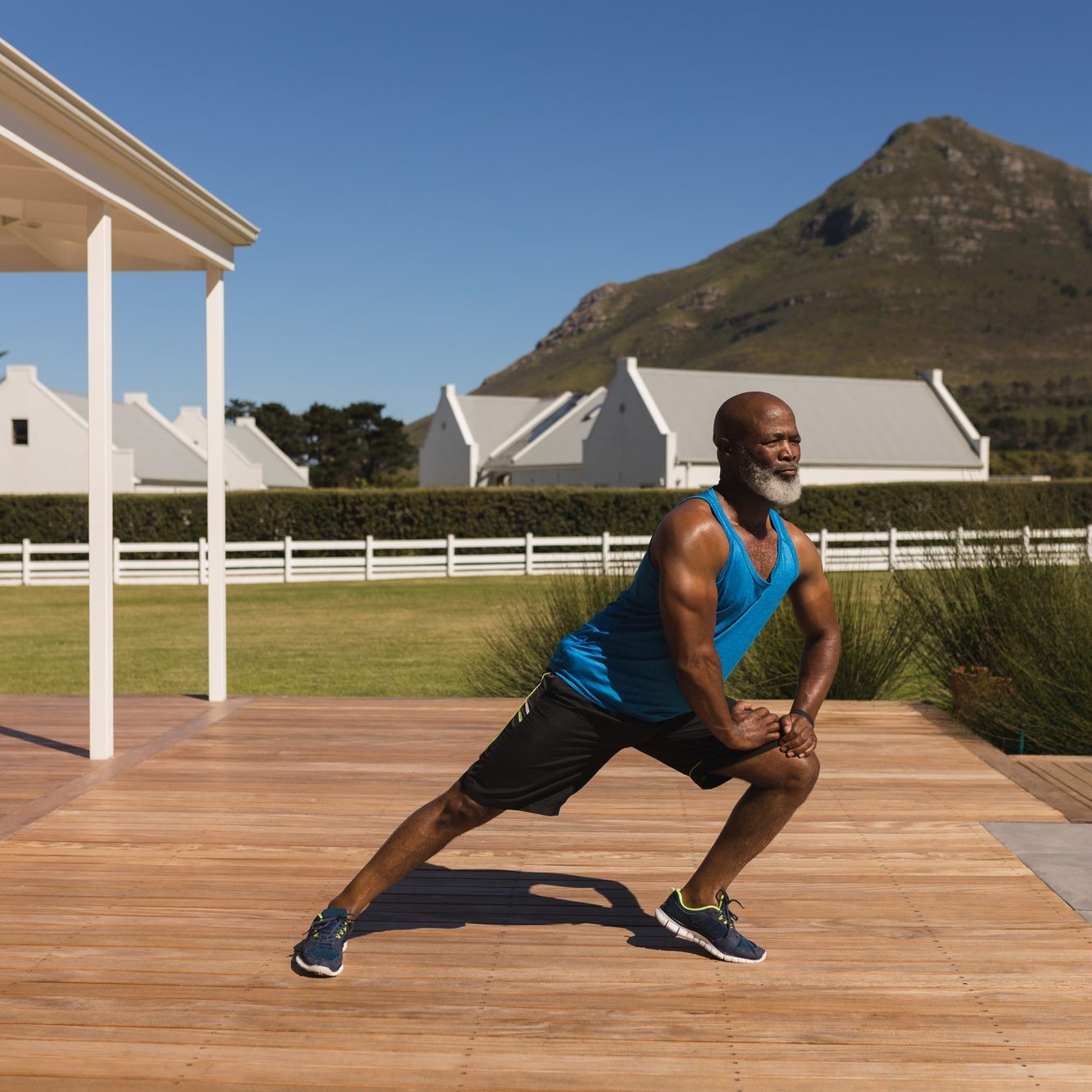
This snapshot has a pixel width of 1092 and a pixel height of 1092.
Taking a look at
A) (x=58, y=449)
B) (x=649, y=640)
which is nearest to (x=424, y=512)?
(x=58, y=449)

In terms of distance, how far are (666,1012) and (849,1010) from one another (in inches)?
17.9

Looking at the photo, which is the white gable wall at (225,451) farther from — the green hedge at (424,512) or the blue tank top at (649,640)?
the blue tank top at (649,640)

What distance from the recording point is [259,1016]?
291 centimetres

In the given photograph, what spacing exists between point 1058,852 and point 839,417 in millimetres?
38411

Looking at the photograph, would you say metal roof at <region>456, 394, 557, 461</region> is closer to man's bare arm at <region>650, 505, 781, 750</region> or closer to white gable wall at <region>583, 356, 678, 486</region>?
white gable wall at <region>583, 356, 678, 486</region>

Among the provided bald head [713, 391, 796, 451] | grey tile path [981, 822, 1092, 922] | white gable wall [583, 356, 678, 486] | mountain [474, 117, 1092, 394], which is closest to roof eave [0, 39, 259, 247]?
bald head [713, 391, 796, 451]

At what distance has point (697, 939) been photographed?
10.9ft

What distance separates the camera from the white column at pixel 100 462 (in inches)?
226

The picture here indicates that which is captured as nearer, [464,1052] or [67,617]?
[464,1052]

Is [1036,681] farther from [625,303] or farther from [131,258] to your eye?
[625,303]

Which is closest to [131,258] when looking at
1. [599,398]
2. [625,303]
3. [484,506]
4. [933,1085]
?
[933,1085]

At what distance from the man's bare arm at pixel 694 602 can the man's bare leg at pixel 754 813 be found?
0.27m

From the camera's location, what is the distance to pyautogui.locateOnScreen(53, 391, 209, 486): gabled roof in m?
42.2

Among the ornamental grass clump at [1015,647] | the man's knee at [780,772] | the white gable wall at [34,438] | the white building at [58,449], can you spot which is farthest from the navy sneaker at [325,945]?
the white gable wall at [34,438]
